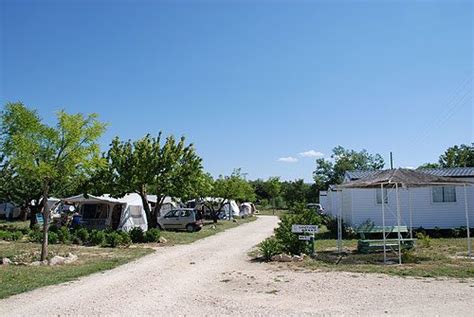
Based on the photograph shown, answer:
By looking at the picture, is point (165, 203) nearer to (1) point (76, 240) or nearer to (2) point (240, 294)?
(1) point (76, 240)

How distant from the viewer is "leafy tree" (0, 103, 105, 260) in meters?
14.0

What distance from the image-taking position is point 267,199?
76750 millimetres

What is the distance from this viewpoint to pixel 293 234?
14875mm

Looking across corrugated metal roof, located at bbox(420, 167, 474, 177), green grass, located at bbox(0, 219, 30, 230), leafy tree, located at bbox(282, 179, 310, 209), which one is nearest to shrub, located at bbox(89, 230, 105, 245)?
green grass, located at bbox(0, 219, 30, 230)

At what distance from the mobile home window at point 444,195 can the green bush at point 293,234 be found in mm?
10837

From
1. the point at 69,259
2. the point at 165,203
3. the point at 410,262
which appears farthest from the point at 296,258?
the point at 165,203

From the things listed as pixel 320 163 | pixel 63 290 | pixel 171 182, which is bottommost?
pixel 63 290

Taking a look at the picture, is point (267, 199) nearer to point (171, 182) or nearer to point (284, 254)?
point (171, 182)

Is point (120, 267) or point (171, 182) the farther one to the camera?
point (171, 182)

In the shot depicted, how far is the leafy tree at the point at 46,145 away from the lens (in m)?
14.0

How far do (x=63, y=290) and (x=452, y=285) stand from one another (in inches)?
329

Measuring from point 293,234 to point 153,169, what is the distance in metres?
12.1

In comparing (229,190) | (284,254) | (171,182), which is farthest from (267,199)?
(284,254)

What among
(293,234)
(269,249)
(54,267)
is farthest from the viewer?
(293,234)
